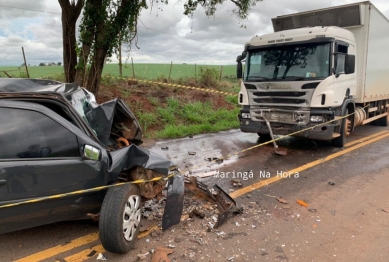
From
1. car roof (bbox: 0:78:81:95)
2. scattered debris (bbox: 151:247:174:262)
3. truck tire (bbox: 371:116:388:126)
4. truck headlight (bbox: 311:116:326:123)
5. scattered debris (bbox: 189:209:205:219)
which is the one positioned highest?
car roof (bbox: 0:78:81:95)

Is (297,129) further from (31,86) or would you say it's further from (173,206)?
(31,86)

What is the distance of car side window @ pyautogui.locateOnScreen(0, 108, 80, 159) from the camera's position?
283 centimetres

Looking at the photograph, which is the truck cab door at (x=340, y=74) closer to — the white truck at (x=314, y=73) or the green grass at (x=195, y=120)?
the white truck at (x=314, y=73)

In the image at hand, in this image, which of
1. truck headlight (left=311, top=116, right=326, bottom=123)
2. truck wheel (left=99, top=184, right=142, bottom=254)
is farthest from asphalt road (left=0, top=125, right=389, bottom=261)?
truck headlight (left=311, top=116, right=326, bottom=123)

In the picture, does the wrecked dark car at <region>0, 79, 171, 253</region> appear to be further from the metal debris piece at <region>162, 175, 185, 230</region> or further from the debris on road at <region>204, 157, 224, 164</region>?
the debris on road at <region>204, 157, 224, 164</region>

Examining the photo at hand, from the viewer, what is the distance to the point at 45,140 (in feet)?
9.83

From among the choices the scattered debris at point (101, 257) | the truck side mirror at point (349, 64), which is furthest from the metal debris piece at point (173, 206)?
the truck side mirror at point (349, 64)

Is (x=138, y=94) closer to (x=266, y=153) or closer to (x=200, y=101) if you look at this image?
(x=200, y=101)

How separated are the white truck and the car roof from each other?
4709mm

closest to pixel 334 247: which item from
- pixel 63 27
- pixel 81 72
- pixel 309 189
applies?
pixel 309 189

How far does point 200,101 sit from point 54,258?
1015cm

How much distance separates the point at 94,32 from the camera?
9156 mm

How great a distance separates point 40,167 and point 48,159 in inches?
4.3

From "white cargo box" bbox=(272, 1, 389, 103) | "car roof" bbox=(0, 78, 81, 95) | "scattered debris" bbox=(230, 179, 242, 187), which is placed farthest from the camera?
"white cargo box" bbox=(272, 1, 389, 103)
